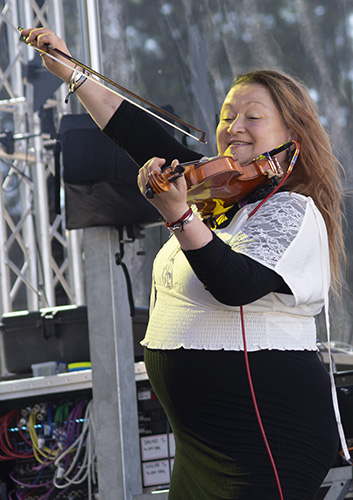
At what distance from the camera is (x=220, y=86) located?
10.1 feet

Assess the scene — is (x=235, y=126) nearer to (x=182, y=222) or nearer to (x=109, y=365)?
(x=182, y=222)

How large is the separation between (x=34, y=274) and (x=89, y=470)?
4.75 feet

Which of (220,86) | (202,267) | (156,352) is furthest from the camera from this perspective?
(220,86)

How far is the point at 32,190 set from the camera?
3.63 metres

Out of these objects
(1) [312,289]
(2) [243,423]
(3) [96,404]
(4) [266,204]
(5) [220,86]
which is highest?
(5) [220,86]

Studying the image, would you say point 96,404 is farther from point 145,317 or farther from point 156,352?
point 156,352

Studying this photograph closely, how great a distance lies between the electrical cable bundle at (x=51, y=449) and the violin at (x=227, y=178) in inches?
57.1

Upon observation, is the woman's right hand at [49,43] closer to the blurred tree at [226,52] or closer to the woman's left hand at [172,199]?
the woman's left hand at [172,199]

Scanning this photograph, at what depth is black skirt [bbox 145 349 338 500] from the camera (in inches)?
44.5

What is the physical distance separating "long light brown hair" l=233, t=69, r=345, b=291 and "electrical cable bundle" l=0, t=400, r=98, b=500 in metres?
1.49

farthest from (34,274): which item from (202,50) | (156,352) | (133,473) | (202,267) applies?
(202,267)

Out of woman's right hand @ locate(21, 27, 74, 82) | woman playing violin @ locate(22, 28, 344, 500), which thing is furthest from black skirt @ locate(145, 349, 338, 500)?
woman's right hand @ locate(21, 27, 74, 82)

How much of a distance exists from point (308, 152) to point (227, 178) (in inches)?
8.2

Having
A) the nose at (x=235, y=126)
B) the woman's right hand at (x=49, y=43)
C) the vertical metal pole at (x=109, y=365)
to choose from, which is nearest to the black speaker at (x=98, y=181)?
the vertical metal pole at (x=109, y=365)
